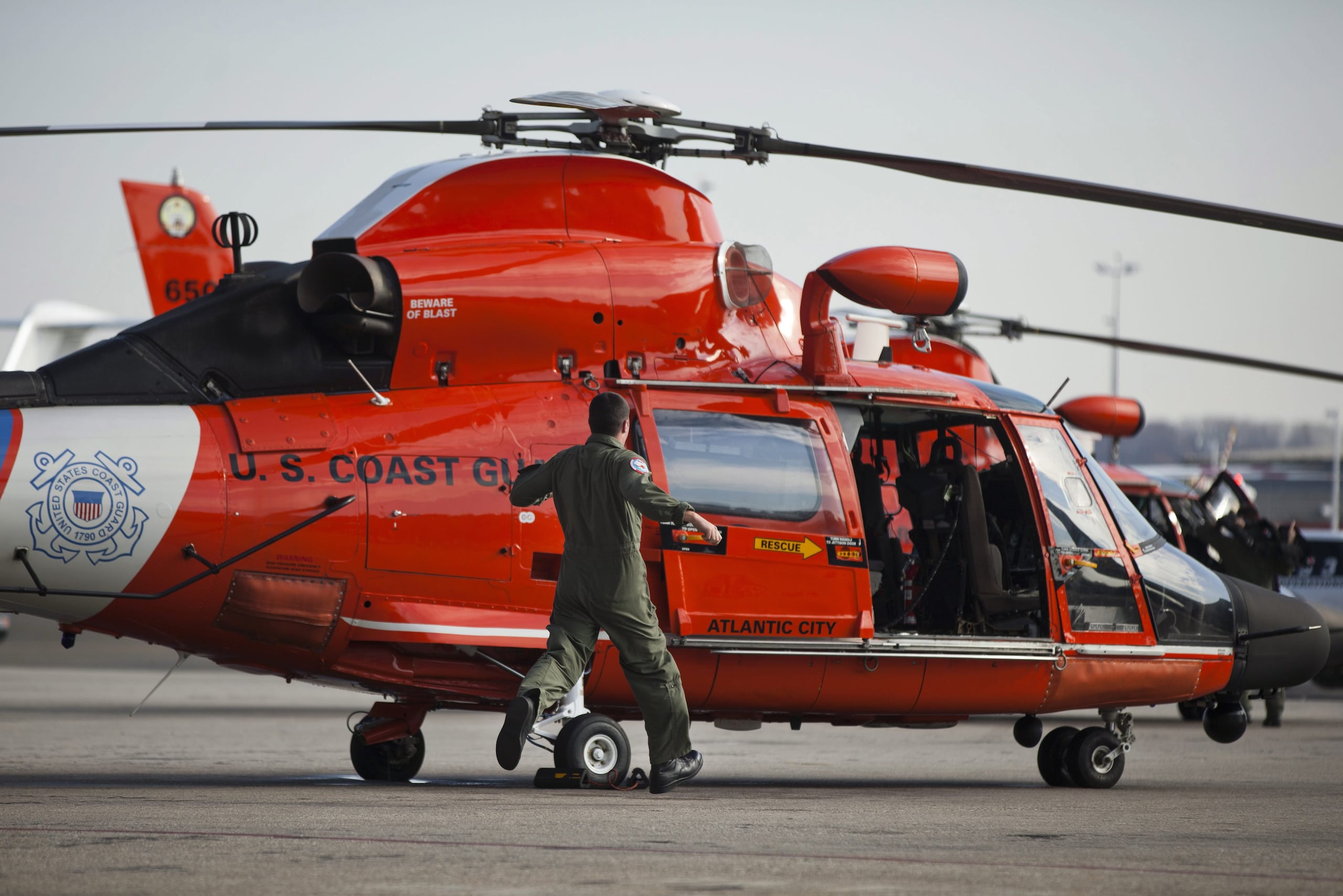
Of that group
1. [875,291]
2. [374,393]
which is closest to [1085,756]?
[875,291]

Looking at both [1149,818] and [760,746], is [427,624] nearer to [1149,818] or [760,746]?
[1149,818]

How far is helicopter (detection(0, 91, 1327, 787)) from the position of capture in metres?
7.85

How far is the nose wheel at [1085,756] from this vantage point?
966 cm

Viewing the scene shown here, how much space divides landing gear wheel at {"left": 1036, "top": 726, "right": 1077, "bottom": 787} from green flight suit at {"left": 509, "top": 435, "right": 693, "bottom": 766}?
3.33 m

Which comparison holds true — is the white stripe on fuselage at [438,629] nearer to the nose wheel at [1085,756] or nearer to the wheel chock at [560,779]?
the wheel chock at [560,779]

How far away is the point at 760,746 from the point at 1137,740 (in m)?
4.02

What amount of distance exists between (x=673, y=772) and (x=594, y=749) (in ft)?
1.96

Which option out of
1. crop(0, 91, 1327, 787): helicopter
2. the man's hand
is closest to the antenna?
crop(0, 91, 1327, 787): helicopter

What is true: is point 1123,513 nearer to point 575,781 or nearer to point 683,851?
point 575,781

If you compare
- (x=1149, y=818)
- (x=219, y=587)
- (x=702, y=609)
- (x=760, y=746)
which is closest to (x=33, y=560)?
(x=219, y=587)

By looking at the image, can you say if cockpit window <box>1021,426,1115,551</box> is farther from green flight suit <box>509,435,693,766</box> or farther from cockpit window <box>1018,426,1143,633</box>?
green flight suit <box>509,435,693,766</box>

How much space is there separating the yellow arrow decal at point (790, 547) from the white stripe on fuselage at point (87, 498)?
321 centimetres

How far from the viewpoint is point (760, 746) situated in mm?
14234

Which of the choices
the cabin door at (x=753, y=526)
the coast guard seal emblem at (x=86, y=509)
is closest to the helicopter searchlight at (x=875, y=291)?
the cabin door at (x=753, y=526)
